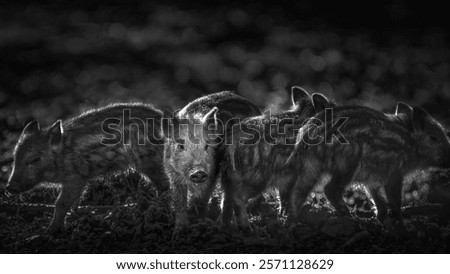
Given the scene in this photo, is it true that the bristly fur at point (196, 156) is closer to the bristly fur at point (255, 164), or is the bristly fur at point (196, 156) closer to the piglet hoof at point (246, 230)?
the bristly fur at point (255, 164)

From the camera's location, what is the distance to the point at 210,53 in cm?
510

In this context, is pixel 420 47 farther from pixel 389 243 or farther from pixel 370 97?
pixel 389 243

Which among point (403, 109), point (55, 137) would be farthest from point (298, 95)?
point (55, 137)

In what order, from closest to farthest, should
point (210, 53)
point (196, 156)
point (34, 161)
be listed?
1. point (196, 156)
2. point (34, 161)
3. point (210, 53)

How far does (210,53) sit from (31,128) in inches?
67.1

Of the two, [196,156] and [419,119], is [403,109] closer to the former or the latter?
[419,119]

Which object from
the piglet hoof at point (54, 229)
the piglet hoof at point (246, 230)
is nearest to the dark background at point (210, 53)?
the piglet hoof at point (54, 229)

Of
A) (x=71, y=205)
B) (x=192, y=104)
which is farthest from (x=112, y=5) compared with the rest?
(x=71, y=205)

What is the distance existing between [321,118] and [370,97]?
0.52 metres

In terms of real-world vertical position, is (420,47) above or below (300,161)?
above

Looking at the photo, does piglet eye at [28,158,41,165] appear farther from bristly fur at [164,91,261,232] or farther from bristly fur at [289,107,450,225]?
bristly fur at [289,107,450,225]

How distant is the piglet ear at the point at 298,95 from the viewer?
4.82 meters

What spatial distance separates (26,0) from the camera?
5191 millimetres

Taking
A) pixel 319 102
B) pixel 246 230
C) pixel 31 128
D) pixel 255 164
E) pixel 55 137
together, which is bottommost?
pixel 246 230
